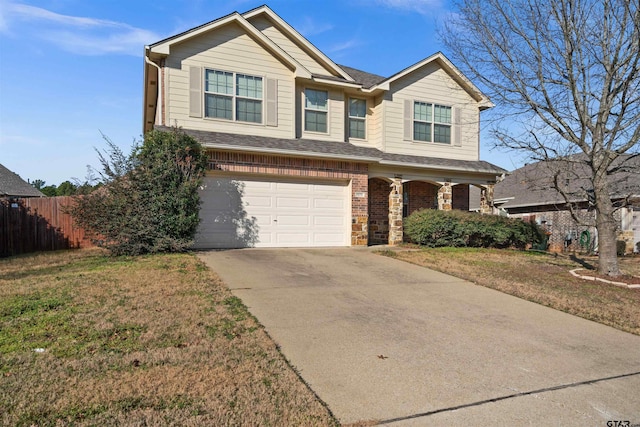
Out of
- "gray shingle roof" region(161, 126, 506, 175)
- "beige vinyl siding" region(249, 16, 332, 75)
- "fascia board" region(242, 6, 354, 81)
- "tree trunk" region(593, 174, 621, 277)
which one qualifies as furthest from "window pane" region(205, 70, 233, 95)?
"tree trunk" region(593, 174, 621, 277)

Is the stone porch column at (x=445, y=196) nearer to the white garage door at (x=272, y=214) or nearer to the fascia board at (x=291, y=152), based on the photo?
the fascia board at (x=291, y=152)

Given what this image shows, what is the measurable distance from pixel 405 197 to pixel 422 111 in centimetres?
342

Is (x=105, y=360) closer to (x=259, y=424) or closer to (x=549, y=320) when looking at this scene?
(x=259, y=424)

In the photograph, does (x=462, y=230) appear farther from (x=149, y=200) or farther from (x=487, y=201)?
(x=149, y=200)

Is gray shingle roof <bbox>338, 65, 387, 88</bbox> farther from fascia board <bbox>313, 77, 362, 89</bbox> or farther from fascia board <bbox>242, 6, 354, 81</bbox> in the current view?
fascia board <bbox>242, 6, 354, 81</bbox>

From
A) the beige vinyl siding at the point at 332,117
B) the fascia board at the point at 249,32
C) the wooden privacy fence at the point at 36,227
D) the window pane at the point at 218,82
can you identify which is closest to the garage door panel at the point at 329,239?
the beige vinyl siding at the point at 332,117

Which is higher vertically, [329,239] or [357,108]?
[357,108]

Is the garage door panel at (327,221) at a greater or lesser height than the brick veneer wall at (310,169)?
lesser

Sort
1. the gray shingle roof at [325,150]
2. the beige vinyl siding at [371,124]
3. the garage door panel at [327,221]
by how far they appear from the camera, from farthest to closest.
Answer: the beige vinyl siding at [371,124], the garage door panel at [327,221], the gray shingle roof at [325,150]

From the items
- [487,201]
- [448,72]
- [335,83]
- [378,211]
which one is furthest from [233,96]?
[487,201]

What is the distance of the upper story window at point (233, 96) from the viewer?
42.7 feet

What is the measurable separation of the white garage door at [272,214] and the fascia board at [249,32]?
375cm

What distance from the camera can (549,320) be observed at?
19.9 ft

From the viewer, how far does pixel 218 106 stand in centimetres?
1312
